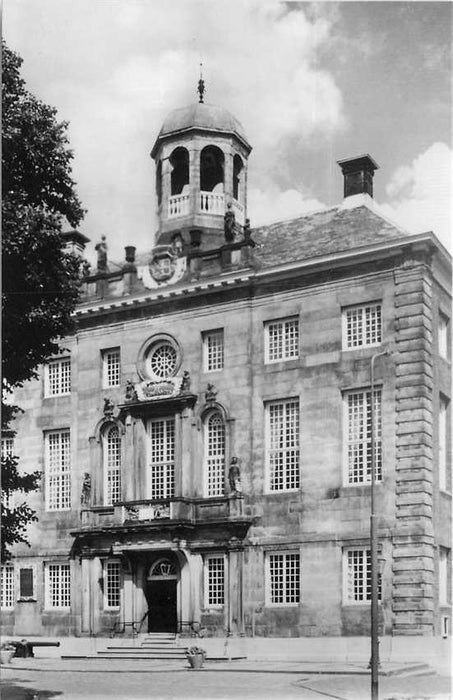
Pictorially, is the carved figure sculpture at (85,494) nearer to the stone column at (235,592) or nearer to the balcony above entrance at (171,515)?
the balcony above entrance at (171,515)

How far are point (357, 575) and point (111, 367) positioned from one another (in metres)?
9.16

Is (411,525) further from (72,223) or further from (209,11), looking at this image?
(209,11)

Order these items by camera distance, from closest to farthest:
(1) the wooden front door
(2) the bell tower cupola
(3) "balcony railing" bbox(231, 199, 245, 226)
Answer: (2) the bell tower cupola
(3) "balcony railing" bbox(231, 199, 245, 226)
(1) the wooden front door

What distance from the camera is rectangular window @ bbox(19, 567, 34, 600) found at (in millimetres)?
33219

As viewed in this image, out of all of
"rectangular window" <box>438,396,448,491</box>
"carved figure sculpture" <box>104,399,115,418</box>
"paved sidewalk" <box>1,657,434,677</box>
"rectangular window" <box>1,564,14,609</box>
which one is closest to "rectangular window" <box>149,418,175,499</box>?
"carved figure sculpture" <box>104,399,115,418</box>

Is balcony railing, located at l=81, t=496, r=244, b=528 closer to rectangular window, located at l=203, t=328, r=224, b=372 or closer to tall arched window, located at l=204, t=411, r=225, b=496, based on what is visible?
tall arched window, located at l=204, t=411, r=225, b=496

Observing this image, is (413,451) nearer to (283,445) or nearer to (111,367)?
(283,445)

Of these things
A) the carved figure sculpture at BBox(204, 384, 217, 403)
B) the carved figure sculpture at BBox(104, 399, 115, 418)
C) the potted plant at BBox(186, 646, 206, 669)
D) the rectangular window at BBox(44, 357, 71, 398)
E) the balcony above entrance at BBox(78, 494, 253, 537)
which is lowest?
the potted plant at BBox(186, 646, 206, 669)

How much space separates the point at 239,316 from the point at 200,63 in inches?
362

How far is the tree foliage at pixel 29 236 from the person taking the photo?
2203cm

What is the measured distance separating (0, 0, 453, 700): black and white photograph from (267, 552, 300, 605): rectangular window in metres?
0.06

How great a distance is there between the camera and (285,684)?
2439 cm

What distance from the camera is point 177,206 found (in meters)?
31.2

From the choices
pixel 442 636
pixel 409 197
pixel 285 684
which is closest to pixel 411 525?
pixel 442 636
